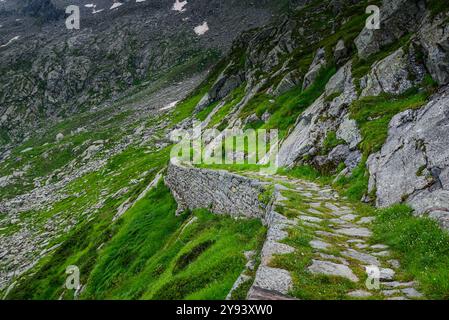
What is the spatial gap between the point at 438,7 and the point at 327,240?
24.2 m

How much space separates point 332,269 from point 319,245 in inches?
64.4

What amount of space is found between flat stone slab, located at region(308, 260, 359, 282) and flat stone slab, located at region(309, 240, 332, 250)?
1013 millimetres

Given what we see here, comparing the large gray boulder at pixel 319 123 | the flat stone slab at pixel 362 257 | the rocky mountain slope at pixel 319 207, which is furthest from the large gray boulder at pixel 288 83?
the flat stone slab at pixel 362 257

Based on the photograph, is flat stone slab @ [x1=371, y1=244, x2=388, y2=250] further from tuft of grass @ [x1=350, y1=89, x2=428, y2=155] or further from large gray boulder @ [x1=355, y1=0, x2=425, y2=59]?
large gray boulder @ [x1=355, y1=0, x2=425, y2=59]

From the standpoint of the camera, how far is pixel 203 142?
2285 inches

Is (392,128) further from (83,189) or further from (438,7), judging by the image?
(83,189)

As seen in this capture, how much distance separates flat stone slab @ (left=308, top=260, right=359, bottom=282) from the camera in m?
9.84

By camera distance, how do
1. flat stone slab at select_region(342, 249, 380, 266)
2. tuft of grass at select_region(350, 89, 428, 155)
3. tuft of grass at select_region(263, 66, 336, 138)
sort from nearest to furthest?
flat stone slab at select_region(342, 249, 380, 266) < tuft of grass at select_region(350, 89, 428, 155) < tuft of grass at select_region(263, 66, 336, 138)

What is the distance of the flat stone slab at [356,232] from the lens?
43.3 feet

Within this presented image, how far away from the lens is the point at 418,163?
16469 mm

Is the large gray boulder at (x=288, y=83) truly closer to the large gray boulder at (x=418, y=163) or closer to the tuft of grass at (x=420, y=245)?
the large gray boulder at (x=418, y=163)

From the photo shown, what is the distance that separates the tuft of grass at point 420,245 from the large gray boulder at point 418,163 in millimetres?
571

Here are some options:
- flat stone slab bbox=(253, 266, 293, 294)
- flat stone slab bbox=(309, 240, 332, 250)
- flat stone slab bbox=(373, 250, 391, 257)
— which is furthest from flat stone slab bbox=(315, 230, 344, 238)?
flat stone slab bbox=(253, 266, 293, 294)
